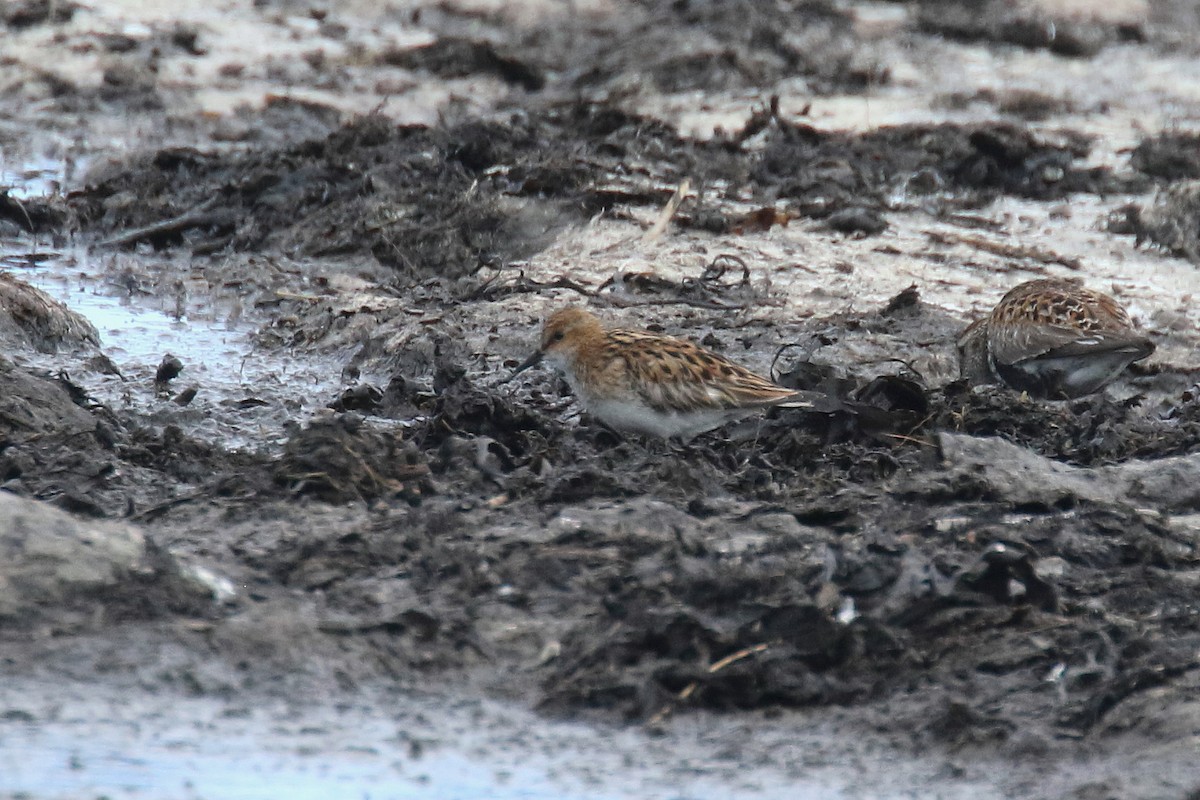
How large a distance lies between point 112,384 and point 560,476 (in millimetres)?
2723

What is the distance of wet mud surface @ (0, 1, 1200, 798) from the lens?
15.9 ft

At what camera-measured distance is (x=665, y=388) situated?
671 cm

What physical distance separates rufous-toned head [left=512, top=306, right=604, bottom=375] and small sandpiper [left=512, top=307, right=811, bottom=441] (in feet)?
0.41

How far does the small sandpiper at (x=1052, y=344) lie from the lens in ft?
25.6

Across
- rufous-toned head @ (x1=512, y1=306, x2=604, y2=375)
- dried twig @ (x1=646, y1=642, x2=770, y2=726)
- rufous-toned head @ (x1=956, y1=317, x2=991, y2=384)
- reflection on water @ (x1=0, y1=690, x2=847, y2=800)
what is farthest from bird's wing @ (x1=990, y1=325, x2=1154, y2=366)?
reflection on water @ (x1=0, y1=690, x2=847, y2=800)

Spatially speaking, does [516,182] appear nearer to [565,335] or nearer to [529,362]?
[529,362]

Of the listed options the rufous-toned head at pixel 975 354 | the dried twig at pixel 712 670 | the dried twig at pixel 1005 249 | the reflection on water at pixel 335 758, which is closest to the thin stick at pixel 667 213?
the dried twig at pixel 1005 249

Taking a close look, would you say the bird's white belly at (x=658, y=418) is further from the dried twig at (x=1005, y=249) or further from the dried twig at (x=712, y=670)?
the dried twig at (x=1005, y=249)

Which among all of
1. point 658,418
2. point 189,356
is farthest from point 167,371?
point 658,418

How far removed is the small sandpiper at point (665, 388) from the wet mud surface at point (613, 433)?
14 centimetres

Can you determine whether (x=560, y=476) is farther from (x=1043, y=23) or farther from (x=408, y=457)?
(x=1043, y=23)

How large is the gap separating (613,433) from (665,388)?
0.41 meters

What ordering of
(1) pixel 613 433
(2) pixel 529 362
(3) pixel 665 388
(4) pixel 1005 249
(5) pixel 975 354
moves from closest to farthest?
(3) pixel 665 388 < (1) pixel 613 433 < (2) pixel 529 362 < (5) pixel 975 354 < (4) pixel 1005 249

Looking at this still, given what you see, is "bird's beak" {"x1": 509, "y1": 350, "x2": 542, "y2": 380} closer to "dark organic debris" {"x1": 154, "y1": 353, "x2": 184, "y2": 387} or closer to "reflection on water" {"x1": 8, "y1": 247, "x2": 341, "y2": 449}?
"reflection on water" {"x1": 8, "y1": 247, "x2": 341, "y2": 449}
